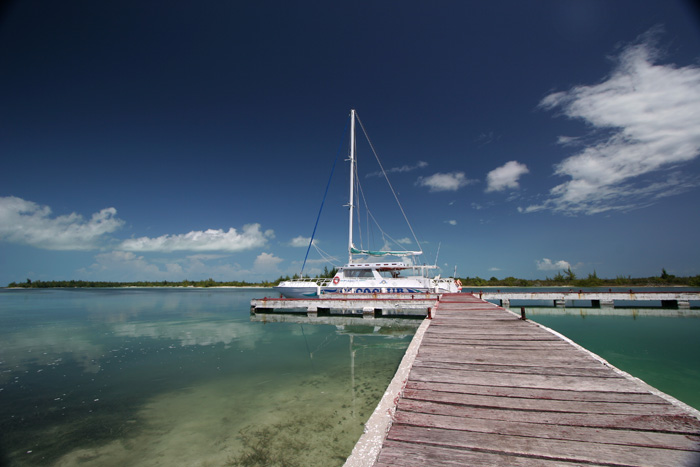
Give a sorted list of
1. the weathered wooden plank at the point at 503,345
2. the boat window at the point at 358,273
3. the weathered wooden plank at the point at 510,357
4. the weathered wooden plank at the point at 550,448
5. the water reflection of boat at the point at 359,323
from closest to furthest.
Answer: the weathered wooden plank at the point at 550,448 → the weathered wooden plank at the point at 510,357 → the weathered wooden plank at the point at 503,345 → the water reflection of boat at the point at 359,323 → the boat window at the point at 358,273

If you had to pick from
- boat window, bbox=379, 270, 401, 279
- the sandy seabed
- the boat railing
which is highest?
boat window, bbox=379, 270, 401, 279

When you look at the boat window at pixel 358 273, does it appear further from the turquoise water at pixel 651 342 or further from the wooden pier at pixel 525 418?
the wooden pier at pixel 525 418

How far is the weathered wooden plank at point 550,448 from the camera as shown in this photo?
201 centimetres

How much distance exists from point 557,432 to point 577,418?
405mm

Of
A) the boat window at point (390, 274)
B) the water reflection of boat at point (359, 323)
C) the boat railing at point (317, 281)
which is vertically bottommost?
the water reflection of boat at point (359, 323)

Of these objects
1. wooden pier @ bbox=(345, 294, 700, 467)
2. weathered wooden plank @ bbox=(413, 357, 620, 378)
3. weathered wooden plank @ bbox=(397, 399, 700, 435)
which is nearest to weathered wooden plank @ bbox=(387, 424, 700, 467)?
wooden pier @ bbox=(345, 294, 700, 467)

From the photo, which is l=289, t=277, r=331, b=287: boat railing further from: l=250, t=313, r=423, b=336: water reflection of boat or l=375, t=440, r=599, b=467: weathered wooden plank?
l=375, t=440, r=599, b=467: weathered wooden plank

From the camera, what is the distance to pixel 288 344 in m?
12.0

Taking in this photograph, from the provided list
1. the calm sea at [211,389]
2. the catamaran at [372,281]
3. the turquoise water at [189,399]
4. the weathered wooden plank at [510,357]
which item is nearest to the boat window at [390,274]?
the catamaran at [372,281]

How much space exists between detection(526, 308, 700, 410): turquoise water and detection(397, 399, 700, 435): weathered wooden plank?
5.31 m

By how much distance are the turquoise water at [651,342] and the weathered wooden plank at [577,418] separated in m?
5.31

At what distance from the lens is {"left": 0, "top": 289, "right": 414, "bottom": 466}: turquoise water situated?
4.60 meters

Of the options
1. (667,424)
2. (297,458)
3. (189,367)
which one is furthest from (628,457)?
(189,367)

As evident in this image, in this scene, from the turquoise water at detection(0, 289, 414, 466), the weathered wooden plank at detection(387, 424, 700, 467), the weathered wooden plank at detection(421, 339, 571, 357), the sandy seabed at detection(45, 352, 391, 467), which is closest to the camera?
the weathered wooden plank at detection(387, 424, 700, 467)
